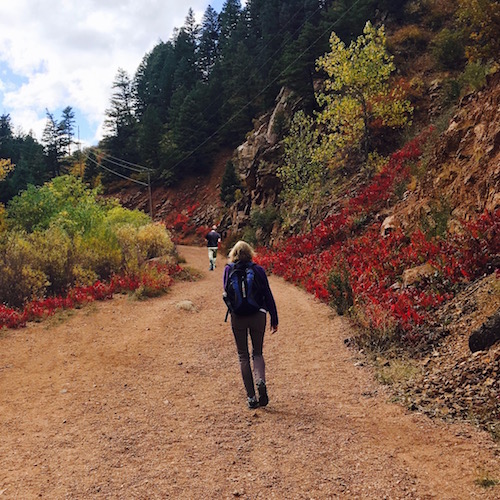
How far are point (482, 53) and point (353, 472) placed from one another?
41.0ft

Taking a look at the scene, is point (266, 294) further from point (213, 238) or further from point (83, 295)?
point (213, 238)

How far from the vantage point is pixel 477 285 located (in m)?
6.75

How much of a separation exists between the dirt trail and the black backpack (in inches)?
54.7

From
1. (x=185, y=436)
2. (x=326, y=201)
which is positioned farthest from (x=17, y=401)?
(x=326, y=201)

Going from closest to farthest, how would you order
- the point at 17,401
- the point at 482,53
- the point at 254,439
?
the point at 254,439 < the point at 17,401 < the point at 482,53

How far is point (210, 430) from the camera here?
450 cm

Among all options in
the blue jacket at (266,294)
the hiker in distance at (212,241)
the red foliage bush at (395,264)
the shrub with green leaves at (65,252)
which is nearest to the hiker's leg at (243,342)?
the blue jacket at (266,294)

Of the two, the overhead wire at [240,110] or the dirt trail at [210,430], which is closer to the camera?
the dirt trail at [210,430]

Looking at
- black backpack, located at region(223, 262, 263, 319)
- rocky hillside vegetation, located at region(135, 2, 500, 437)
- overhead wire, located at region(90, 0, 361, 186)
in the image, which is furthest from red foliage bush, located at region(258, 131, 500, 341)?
overhead wire, located at region(90, 0, 361, 186)

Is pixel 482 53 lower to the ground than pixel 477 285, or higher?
higher

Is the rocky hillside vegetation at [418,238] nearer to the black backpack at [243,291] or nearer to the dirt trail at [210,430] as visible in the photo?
the dirt trail at [210,430]

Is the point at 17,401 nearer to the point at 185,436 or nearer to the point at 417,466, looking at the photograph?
the point at 185,436

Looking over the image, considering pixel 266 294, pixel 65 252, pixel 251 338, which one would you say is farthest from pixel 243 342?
pixel 65 252

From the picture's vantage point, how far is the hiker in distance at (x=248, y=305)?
4.71 meters
